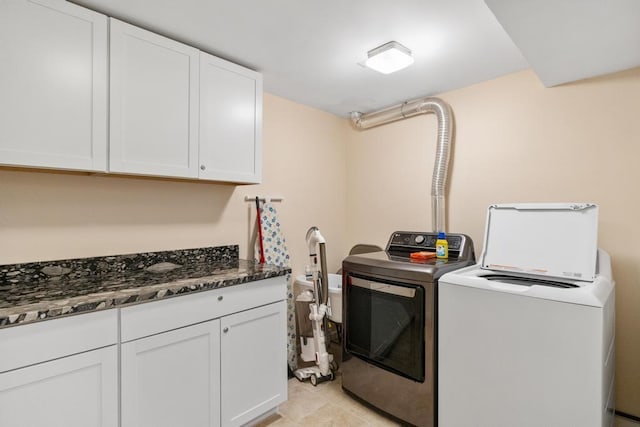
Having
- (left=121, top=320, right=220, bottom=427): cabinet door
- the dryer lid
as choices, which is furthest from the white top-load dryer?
(left=121, top=320, right=220, bottom=427): cabinet door

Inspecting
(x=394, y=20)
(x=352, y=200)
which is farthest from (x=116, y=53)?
(x=352, y=200)

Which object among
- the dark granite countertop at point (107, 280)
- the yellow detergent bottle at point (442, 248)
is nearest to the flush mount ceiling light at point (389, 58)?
the yellow detergent bottle at point (442, 248)

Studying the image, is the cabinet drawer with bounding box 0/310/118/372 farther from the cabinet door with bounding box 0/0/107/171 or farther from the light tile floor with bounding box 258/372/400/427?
the light tile floor with bounding box 258/372/400/427

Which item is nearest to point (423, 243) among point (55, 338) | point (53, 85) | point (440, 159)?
point (440, 159)

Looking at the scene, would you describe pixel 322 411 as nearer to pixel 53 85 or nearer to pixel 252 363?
pixel 252 363

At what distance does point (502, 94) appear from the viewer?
2420 mm

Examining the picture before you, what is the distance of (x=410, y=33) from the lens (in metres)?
1.83

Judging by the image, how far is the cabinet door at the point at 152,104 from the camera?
168 cm

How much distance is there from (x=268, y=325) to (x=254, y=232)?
87 cm

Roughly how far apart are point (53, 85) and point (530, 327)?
8.06 ft

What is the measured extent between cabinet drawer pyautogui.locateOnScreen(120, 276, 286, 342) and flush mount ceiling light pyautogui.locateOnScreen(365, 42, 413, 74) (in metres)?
1.51

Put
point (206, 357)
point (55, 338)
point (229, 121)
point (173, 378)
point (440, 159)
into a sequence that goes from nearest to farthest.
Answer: point (55, 338)
point (173, 378)
point (206, 357)
point (229, 121)
point (440, 159)

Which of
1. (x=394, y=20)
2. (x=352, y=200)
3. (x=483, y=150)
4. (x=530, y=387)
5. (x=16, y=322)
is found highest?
(x=394, y=20)

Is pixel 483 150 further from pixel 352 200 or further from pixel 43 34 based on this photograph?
pixel 43 34
